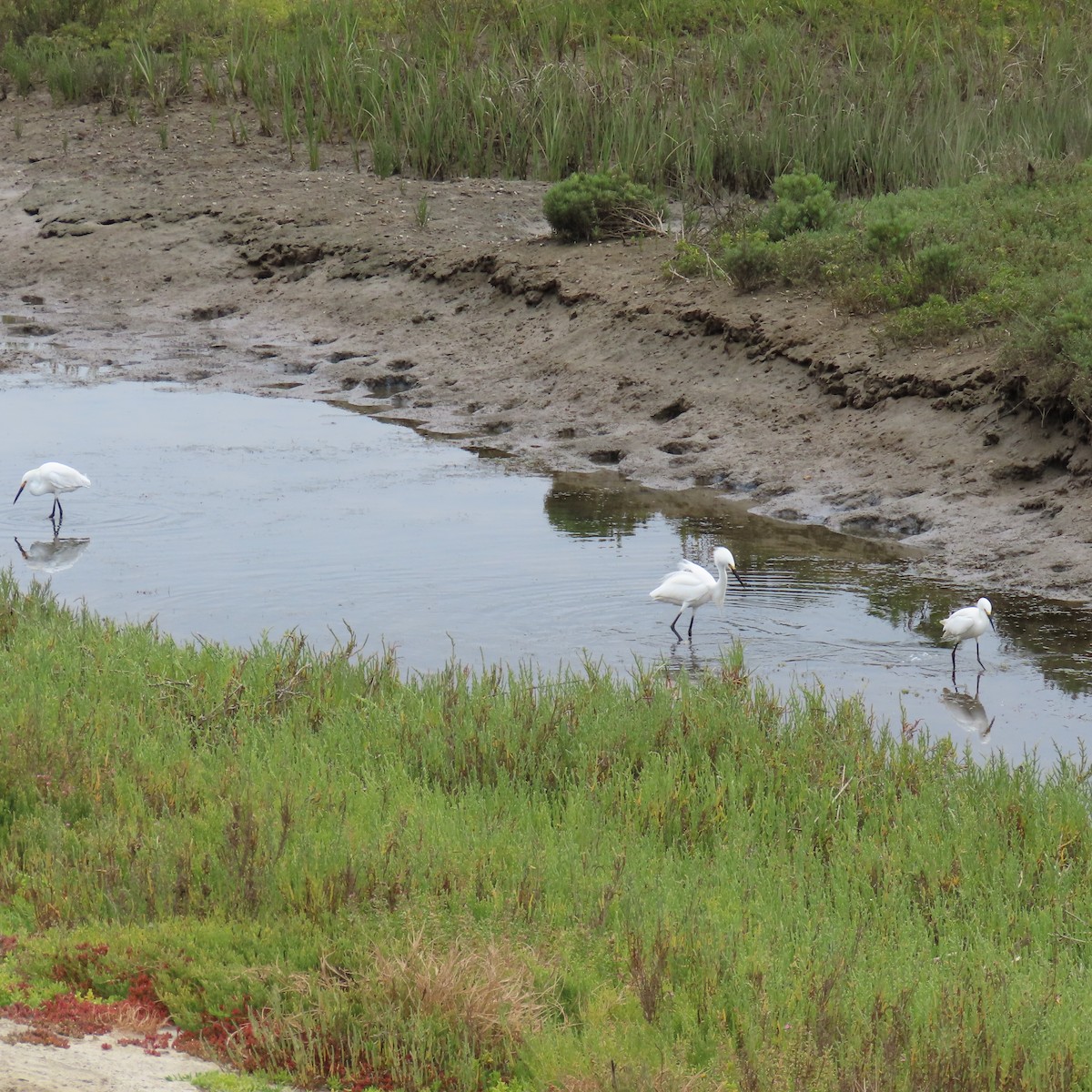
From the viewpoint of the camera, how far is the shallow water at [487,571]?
27.4 feet

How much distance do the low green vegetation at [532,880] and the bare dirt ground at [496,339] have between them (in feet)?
14.3

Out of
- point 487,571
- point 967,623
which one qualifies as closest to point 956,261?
point 487,571

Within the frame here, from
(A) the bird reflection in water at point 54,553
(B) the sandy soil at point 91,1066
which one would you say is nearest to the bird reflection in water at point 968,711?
(B) the sandy soil at point 91,1066

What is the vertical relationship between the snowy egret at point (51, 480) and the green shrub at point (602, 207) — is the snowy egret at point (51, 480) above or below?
below

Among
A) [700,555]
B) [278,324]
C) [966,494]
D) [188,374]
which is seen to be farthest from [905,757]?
[278,324]

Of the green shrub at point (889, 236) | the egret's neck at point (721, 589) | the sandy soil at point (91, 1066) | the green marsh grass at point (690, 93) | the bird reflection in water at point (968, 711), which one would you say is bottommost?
the bird reflection in water at point (968, 711)

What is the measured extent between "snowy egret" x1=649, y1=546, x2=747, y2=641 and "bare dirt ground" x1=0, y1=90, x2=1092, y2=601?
1.90 meters

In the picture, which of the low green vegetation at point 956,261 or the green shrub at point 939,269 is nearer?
the low green vegetation at point 956,261

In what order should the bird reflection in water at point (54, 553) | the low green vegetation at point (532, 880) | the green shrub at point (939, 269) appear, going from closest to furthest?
the low green vegetation at point (532, 880) < the bird reflection in water at point (54, 553) < the green shrub at point (939, 269)

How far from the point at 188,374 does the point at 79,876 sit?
1256cm

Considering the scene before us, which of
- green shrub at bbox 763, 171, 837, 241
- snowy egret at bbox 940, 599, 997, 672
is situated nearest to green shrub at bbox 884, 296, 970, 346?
green shrub at bbox 763, 171, 837, 241

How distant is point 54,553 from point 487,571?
308 centimetres

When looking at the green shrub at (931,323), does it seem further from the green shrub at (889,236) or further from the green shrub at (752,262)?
the green shrub at (752,262)

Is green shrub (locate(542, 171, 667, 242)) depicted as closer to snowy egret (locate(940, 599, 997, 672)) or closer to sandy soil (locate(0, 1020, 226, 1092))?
snowy egret (locate(940, 599, 997, 672))
